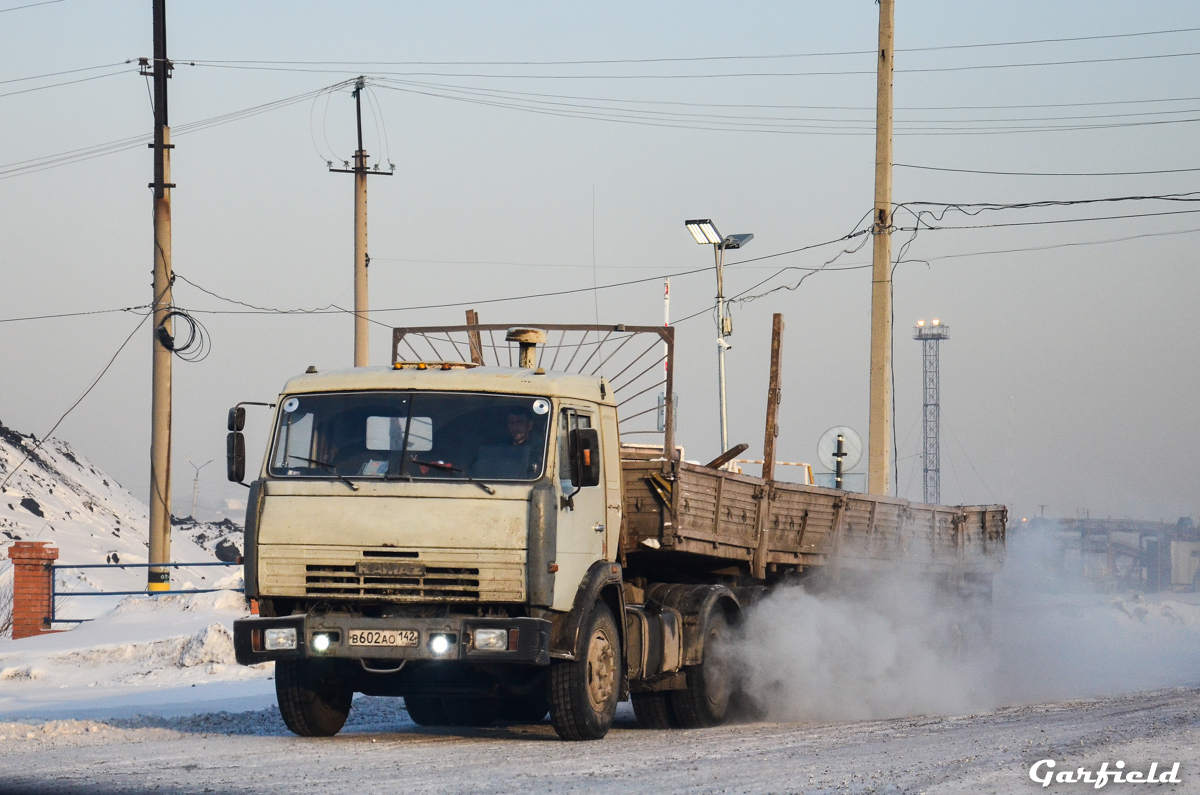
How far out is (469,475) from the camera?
9938mm

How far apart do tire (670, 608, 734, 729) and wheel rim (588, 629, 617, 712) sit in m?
1.94

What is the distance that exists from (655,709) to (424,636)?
3.84m

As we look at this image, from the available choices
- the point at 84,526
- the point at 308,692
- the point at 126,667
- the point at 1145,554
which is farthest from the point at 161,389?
the point at 1145,554

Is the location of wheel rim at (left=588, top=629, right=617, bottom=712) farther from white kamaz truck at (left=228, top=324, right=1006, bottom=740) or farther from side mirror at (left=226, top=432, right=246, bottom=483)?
side mirror at (left=226, top=432, right=246, bottom=483)

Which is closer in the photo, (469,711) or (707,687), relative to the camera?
(707,687)

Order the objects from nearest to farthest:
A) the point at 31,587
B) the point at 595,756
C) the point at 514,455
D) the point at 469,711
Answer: the point at 595,756, the point at 514,455, the point at 469,711, the point at 31,587

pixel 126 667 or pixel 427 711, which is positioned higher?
pixel 427 711

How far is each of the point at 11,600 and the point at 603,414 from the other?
1688 centimetres

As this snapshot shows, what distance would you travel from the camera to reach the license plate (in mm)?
9680

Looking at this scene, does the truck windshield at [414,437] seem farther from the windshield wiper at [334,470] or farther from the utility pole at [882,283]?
the utility pole at [882,283]

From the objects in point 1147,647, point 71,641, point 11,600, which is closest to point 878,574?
point 71,641

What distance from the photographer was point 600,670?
418 inches

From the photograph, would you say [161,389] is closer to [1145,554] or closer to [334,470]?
[334,470]

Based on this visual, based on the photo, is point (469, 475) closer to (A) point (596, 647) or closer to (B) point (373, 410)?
(B) point (373, 410)
